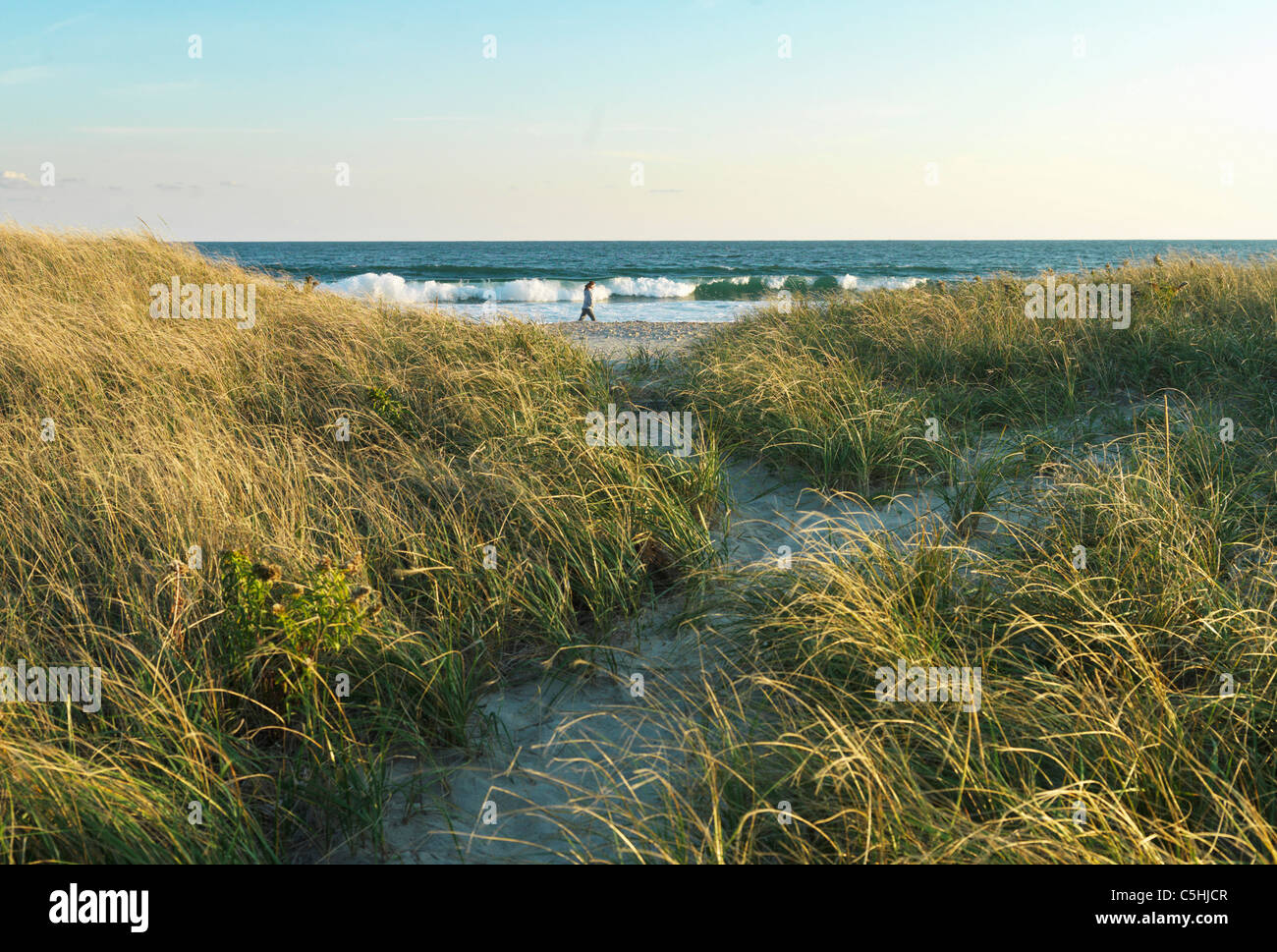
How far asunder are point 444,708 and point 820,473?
2.74m

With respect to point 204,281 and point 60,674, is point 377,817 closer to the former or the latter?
point 60,674

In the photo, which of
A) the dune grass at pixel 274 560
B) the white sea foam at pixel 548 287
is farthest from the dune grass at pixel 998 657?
the white sea foam at pixel 548 287

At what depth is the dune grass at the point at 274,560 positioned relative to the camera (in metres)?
2.37

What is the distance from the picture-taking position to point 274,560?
3.32m

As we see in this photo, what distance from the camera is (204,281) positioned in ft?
26.8

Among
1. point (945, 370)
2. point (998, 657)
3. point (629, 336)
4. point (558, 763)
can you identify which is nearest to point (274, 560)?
point (558, 763)

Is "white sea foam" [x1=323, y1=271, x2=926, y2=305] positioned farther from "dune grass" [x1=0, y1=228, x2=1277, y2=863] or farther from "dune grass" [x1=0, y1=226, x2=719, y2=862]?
"dune grass" [x1=0, y1=228, x2=1277, y2=863]

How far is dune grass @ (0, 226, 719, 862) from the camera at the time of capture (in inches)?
93.2

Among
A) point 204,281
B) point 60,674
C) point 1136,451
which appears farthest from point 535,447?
point 204,281

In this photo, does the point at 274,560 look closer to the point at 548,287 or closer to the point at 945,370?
the point at 945,370

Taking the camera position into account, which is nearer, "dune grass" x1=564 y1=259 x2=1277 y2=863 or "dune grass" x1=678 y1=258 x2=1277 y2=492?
"dune grass" x1=564 y1=259 x2=1277 y2=863

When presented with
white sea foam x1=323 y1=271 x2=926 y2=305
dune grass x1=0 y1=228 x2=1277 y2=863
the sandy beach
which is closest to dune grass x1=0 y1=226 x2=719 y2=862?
dune grass x1=0 y1=228 x2=1277 y2=863

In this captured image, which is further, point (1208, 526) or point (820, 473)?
point (820, 473)

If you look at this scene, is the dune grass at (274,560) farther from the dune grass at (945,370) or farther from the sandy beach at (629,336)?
the sandy beach at (629,336)
